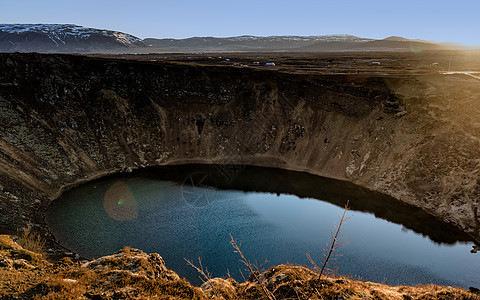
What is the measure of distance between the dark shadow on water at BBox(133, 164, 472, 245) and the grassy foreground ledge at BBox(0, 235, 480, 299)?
2486 cm

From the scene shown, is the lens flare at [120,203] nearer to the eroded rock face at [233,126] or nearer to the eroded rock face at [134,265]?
the eroded rock face at [233,126]

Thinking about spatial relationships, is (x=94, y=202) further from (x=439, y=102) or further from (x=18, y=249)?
(x=439, y=102)

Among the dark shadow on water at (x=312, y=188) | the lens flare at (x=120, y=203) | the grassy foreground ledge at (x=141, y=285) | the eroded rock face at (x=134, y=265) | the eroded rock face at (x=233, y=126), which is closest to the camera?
the grassy foreground ledge at (x=141, y=285)

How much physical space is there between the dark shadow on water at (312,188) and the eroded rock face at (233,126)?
1515 millimetres

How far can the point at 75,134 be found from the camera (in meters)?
48.9

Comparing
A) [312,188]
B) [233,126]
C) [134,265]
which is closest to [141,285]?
[134,265]

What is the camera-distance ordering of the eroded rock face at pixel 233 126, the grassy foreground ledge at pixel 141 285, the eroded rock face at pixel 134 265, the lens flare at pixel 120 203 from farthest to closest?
the eroded rock face at pixel 233 126 < the lens flare at pixel 120 203 < the eroded rock face at pixel 134 265 < the grassy foreground ledge at pixel 141 285

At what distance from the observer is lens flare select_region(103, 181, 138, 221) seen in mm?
35250

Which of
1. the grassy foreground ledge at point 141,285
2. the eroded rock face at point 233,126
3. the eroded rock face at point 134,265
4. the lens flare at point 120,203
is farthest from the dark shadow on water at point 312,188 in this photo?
the eroded rock face at point 134,265

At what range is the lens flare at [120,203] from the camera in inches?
1388

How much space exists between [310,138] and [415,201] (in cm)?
1977

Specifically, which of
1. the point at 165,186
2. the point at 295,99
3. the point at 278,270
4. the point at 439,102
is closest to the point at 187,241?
the point at 165,186

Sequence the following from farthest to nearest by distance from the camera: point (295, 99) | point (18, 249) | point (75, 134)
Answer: point (295, 99) < point (75, 134) < point (18, 249)

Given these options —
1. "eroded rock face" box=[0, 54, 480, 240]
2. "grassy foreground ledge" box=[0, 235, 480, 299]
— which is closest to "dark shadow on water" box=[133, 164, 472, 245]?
"eroded rock face" box=[0, 54, 480, 240]
